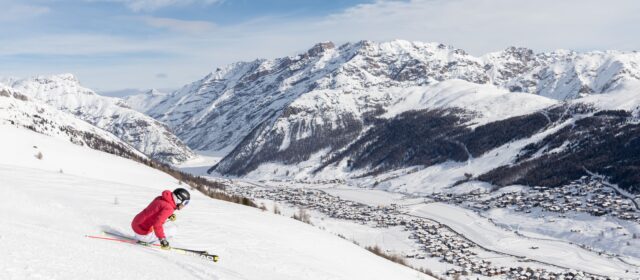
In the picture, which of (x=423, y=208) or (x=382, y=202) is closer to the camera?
(x=423, y=208)

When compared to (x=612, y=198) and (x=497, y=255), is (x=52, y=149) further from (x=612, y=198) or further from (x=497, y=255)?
(x=612, y=198)

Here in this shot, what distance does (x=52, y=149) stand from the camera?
150 feet

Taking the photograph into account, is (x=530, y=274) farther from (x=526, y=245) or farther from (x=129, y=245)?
(x=129, y=245)

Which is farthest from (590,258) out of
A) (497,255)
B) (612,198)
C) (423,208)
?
(423,208)

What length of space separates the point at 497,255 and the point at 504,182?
273 feet

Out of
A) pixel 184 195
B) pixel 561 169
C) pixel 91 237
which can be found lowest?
pixel 561 169

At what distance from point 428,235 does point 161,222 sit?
106 metres

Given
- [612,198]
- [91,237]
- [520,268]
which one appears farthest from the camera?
[612,198]

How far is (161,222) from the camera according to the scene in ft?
41.5

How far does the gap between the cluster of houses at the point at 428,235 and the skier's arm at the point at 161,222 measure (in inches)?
1978

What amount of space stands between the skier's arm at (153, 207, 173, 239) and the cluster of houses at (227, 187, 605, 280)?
165ft

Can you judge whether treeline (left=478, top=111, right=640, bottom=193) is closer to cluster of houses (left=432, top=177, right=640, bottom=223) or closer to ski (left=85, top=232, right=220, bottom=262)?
cluster of houses (left=432, top=177, right=640, bottom=223)

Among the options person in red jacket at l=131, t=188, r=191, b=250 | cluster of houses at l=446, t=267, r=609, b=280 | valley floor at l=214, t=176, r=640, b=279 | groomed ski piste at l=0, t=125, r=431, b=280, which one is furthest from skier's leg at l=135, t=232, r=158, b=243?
cluster of houses at l=446, t=267, r=609, b=280

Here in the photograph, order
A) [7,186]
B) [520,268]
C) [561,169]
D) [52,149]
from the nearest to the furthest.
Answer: [7,186]
[52,149]
[520,268]
[561,169]
